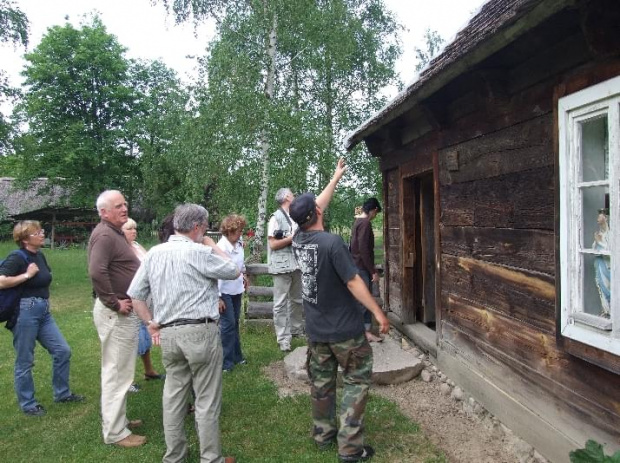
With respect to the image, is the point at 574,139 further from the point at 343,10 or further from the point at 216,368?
the point at 343,10

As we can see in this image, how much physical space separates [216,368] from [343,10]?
15.0 m

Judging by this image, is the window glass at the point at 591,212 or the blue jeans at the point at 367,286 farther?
the blue jeans at the point at 367,286

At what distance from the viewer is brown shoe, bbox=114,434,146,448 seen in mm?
4000

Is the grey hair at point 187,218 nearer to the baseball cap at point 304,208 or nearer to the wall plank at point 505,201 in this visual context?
the baseball cap at point 304,208

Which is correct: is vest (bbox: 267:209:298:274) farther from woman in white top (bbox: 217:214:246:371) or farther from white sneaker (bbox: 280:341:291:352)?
white sneaker (bbox: 280:341:291:352)

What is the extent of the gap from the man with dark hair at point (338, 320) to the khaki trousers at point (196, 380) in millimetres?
740

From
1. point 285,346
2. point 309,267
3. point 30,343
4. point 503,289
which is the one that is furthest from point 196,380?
point 285,346

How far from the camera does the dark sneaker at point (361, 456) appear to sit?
3580mm

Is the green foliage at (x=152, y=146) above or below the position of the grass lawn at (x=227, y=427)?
above

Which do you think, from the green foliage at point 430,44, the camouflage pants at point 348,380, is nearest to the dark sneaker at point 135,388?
the camouflage pants at point 348,380

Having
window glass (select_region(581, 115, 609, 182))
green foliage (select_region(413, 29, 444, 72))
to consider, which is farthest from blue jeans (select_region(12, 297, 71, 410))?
green foliage (select_region(413, 29, 444, 72))

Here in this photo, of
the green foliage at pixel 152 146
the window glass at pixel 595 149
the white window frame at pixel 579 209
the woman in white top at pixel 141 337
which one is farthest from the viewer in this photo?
the green foliage at pixel 152 146

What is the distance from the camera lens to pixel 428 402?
4824 mm

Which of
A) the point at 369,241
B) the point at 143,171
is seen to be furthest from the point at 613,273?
the point at 143,171
